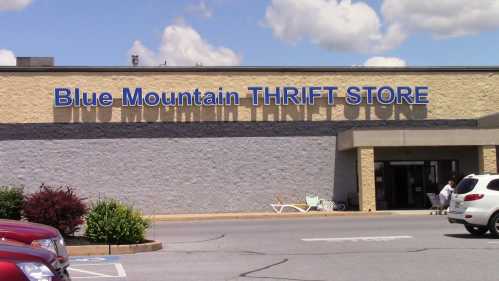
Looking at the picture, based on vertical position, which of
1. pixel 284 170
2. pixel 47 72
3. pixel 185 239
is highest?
A: pixel 47 72

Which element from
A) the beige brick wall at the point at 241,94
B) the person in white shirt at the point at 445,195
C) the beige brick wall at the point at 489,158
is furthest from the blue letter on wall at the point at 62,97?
the beige brick wall at the point at 489,158

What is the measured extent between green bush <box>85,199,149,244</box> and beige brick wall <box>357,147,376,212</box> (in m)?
15.3

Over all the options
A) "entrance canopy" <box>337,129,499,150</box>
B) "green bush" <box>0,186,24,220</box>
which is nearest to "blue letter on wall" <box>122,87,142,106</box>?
Answer: "entrance canopy" <box>337,129,499,150</box>

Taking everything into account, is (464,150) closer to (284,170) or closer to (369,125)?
(369,125)

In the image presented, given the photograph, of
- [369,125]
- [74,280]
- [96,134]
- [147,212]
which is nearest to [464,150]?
[369,125]

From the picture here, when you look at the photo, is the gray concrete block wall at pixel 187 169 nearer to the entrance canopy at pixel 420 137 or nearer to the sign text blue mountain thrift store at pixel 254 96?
the sign text blue mountain thrift store at pixel 254 96

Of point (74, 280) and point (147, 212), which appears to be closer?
point (74, 280)

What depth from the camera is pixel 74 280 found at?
11.5m

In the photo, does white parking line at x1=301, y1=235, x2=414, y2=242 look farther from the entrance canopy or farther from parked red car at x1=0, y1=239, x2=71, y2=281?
parked red car at x1=0, y1=239, x2=71, y2=281

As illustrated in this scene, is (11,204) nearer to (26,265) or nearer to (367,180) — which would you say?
(26,265)

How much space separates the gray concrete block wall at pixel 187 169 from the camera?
30734 millimetres

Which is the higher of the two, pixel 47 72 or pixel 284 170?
pixel 47 72

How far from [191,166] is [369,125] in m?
8.92

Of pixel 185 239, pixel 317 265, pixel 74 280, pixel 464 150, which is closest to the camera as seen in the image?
pixel 74 280
